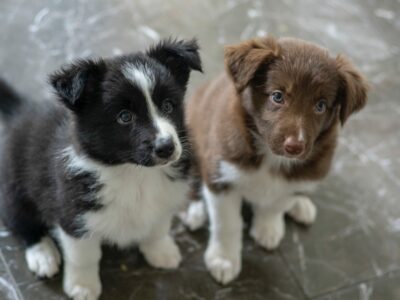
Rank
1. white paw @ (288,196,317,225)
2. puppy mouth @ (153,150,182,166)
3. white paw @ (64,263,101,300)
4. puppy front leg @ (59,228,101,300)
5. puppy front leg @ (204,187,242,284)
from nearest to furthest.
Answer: puppy mouth @ (153,150,182,166)
puppy front leg @ (59,228,101,300)
white paw @ (64,263,101,300)
puppy front leg @ (204,187,242,284)
white paw @ (288,196,317,225)

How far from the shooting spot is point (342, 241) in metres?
3.57

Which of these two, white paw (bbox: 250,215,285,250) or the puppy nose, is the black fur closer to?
the puppy nose

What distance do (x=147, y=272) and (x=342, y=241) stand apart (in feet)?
4.01

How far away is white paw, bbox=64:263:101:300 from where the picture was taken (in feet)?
9.89

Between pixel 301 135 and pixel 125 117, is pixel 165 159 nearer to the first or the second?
pixel 125 117

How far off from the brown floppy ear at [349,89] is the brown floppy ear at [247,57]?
327 millimetres

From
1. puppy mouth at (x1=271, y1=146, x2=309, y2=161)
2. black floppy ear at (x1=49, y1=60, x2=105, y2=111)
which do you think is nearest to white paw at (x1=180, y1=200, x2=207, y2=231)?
puppy mouth at (x1=271, y1=146, x2=309, y2=161)

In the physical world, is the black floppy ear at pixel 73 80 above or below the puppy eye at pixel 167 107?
above

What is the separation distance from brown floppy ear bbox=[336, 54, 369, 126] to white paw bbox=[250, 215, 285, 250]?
884mm

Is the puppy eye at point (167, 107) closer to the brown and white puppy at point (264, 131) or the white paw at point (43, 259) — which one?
the brown and white puppy at point (264, 131)

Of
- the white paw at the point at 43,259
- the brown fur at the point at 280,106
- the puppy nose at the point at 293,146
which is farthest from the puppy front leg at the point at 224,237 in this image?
the white paw at the point at 43,259

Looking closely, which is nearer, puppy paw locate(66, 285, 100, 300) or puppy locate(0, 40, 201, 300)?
puppy locate(0, 40, 201, 300)

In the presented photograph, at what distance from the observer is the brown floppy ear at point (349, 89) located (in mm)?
2730

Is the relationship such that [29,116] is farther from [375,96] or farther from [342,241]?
[375,96]
